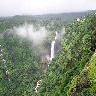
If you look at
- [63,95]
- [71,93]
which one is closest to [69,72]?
[63,95]

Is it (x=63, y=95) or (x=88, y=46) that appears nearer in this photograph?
(x=63, y=95)

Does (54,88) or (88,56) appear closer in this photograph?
(88,56)

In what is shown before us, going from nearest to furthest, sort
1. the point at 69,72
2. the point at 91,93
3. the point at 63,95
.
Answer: the point at 91,93 < the point at 63,95 < the point at 69,72

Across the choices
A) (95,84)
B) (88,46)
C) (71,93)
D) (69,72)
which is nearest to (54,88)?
(69,72)

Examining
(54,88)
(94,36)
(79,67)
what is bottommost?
(54,88)

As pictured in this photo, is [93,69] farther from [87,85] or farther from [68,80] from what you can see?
[68,80]

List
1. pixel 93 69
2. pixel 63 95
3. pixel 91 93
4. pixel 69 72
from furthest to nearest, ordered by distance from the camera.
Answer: pixel 69 72, pixel 63 95, pixel 93 69, pixel 91 93

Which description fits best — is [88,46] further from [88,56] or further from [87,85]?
[87,85]

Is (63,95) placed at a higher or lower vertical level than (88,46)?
lower

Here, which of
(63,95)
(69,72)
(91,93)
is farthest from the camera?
(69,72)
